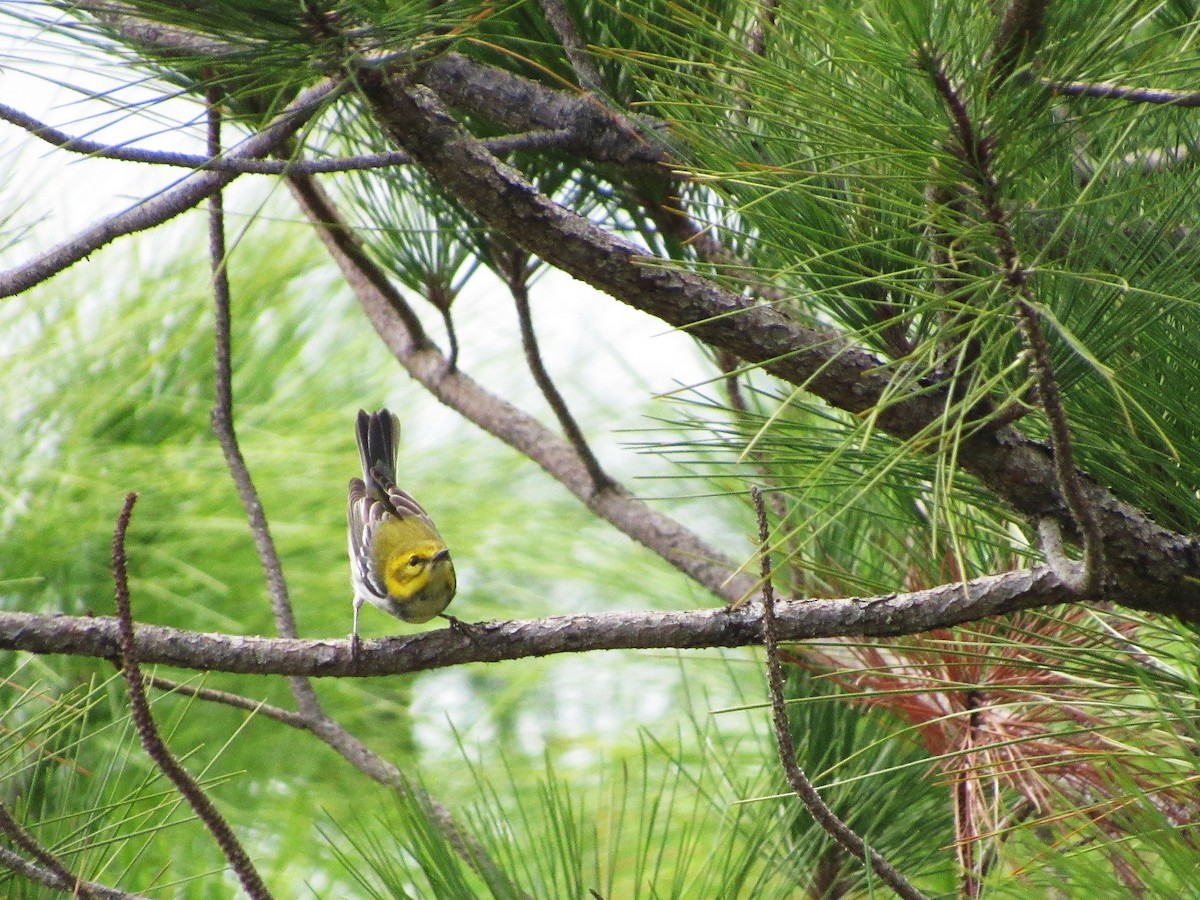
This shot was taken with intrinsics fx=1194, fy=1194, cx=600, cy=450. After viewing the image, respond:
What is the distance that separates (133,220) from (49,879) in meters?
0.47

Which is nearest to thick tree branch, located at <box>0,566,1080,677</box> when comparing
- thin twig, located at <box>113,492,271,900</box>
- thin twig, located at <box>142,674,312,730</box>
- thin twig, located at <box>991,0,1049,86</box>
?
thin twig, located at <box>142,674,312,730</box>

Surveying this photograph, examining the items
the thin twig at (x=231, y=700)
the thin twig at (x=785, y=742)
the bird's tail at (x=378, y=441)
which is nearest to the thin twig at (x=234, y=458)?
the thin twig at (x=231, y=700)

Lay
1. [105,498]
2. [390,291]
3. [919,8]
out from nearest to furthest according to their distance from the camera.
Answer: [919,8] < [390,291] < [105,498]

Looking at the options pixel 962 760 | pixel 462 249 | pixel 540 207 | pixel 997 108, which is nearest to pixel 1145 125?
pixel 997 108

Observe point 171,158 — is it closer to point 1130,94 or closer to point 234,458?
point 234,458

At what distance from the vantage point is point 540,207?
0.77m

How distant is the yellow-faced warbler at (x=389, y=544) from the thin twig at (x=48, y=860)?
26.9 inches

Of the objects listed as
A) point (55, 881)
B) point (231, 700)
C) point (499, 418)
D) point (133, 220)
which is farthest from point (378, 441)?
point (55, 881)

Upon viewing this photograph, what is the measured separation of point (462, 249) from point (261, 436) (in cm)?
91

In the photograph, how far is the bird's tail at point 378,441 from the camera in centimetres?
202

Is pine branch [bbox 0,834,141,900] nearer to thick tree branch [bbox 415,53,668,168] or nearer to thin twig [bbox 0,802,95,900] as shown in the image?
thin twig [bbox 0,802,95,900]

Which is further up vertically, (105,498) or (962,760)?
(105,498)

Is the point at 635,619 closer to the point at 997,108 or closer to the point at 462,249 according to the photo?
the point at 997,108

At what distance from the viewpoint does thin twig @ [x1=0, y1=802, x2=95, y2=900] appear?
2.55ft
